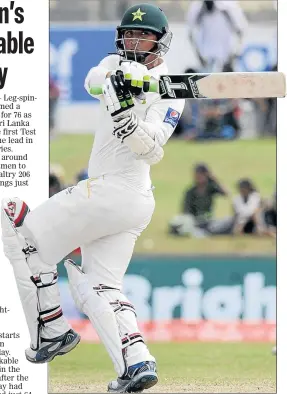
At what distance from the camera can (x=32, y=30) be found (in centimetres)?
572

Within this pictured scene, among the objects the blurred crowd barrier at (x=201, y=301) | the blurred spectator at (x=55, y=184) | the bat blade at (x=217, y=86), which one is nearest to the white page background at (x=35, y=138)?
the bat blade at (x=217, y=86)

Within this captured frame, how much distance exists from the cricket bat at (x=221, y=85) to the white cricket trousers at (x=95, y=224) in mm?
497

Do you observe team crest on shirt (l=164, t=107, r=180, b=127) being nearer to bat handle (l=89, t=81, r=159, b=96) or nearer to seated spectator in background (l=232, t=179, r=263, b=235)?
bat handle (l=89, t=81, r=159, b=96)

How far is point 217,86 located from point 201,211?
4.14m

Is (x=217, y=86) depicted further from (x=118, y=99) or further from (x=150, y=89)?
(x=118, y=99)

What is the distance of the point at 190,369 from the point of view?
6723mm

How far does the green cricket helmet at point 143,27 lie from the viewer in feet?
16.6

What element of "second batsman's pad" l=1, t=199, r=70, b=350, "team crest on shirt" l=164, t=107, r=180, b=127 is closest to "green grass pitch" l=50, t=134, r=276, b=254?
"second batsman's pad" l=1, t=199, r=70, b=350

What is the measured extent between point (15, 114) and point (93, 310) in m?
1.18

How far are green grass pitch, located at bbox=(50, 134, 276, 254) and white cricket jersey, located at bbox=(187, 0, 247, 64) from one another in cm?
123

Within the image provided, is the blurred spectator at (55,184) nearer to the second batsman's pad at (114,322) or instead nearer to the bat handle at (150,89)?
the second batsman's pad at (114,322)

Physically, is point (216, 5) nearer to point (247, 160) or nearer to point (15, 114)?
point (247, 160)

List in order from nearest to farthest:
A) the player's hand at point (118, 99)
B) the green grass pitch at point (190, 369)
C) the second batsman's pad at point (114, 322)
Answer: the player's hand at point (118, 99) < the second batsman's pad at point (114, 322) < the green grass pitch at point (190, 369)

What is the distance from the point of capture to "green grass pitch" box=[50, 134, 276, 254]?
29.4ft
